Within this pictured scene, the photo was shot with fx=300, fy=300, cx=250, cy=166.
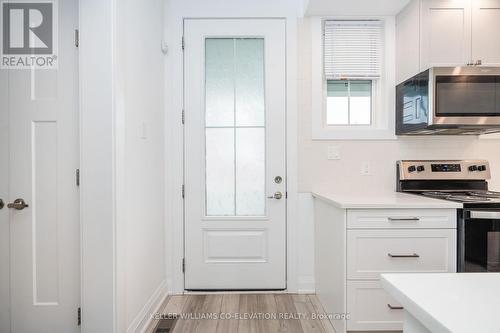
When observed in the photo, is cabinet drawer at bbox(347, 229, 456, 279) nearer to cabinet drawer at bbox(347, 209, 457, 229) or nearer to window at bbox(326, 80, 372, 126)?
cabinet drawer at bbox(347, 209, 457, 229)

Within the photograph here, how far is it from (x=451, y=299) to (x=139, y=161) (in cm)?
187

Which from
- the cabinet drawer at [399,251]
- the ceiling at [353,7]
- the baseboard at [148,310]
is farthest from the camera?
the ceiling at [353,7]

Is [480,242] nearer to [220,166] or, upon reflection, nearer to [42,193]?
[220,166]

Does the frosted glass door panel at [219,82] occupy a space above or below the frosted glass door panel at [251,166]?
above

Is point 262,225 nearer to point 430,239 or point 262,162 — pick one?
point 262,162

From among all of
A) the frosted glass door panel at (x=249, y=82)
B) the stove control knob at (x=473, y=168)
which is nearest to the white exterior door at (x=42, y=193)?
the frosted glass door panel at (x=249, y=82)

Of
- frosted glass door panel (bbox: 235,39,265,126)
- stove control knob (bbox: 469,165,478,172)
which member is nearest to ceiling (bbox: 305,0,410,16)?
frosted glass door panel (bbox: 235,39,265,126)

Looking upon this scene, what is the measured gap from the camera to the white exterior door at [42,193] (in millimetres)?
1710

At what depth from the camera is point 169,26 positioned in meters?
Answer: 2.59

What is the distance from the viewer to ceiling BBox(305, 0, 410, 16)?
2295mm

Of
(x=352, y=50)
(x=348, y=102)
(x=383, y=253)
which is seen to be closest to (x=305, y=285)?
(x=383, y=253)

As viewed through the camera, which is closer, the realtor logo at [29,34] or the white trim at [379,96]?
the realtor logo at [29,34]

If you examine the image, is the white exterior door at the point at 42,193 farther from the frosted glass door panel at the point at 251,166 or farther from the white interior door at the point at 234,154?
the frosted glass door panel at the point at 251,166

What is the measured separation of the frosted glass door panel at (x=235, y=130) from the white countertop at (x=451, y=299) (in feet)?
6.30
